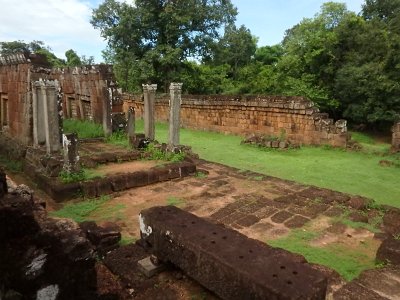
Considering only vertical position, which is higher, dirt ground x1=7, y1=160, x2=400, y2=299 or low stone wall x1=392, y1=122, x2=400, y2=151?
low stone wall x1=392, y1=122, x2=400, y2=151

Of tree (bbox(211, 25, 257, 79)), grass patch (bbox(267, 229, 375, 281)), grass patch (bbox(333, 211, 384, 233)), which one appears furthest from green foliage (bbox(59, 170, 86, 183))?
tree (bbox(211, 25, 257, 79))

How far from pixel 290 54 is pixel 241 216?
52.7 ft

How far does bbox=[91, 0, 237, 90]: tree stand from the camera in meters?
20.5

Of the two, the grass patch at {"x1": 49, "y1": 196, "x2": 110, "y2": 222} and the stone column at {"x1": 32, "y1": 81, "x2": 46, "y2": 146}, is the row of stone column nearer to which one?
the stone column at {"x1": 32, "y1": 81, "x2": 46, "y2": 146}

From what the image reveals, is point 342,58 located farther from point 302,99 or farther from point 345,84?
point 302,99

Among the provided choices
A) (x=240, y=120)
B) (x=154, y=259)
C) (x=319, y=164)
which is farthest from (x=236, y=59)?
(x=154, y=259)

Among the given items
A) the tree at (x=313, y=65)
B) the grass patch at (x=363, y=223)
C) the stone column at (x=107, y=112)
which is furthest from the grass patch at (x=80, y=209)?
the tree at (x=313, y=65)

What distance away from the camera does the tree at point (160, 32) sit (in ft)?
67.2

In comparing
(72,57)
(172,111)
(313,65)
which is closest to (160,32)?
(313,65)

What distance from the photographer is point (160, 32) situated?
70.5 feet

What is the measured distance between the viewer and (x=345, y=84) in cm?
1543

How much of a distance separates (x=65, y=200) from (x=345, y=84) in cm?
1410

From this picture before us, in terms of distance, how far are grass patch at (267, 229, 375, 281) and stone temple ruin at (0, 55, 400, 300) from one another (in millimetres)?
287

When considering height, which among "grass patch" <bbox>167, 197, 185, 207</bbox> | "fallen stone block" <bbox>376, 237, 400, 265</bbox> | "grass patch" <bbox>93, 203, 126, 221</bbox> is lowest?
"grass patch" <bbox>93, 203, 126, 221</bbox>
